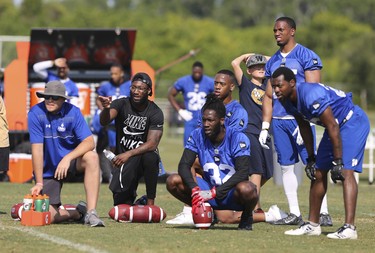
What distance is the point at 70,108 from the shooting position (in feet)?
37.2

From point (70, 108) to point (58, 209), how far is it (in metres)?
1.09

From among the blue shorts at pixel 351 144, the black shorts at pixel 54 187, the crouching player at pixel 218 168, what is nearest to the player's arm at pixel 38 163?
the black shorts at pixel 54 187

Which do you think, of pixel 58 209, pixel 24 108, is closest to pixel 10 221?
pixel 58 209

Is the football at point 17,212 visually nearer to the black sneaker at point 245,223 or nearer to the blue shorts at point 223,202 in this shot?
the blue shorts at point 223,202

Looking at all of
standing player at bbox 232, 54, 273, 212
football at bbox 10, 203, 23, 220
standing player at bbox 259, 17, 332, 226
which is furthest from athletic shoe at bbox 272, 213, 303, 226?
football at bbox 10, 203, 23, 220

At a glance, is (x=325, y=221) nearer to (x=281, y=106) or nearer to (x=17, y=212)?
(x=281, y=106)

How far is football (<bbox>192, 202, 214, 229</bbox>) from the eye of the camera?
1050cm

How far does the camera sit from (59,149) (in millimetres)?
11344

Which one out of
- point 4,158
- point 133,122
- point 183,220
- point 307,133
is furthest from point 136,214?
point 307,133

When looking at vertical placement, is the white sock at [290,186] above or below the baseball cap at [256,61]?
below

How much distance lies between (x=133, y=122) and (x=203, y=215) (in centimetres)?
182

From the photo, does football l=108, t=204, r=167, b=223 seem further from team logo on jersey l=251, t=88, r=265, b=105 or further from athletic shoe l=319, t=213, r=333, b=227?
team logo on jersey l=251, t=88, r=265, b=105

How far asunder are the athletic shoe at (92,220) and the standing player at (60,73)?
212 inches

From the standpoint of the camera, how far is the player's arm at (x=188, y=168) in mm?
10562
